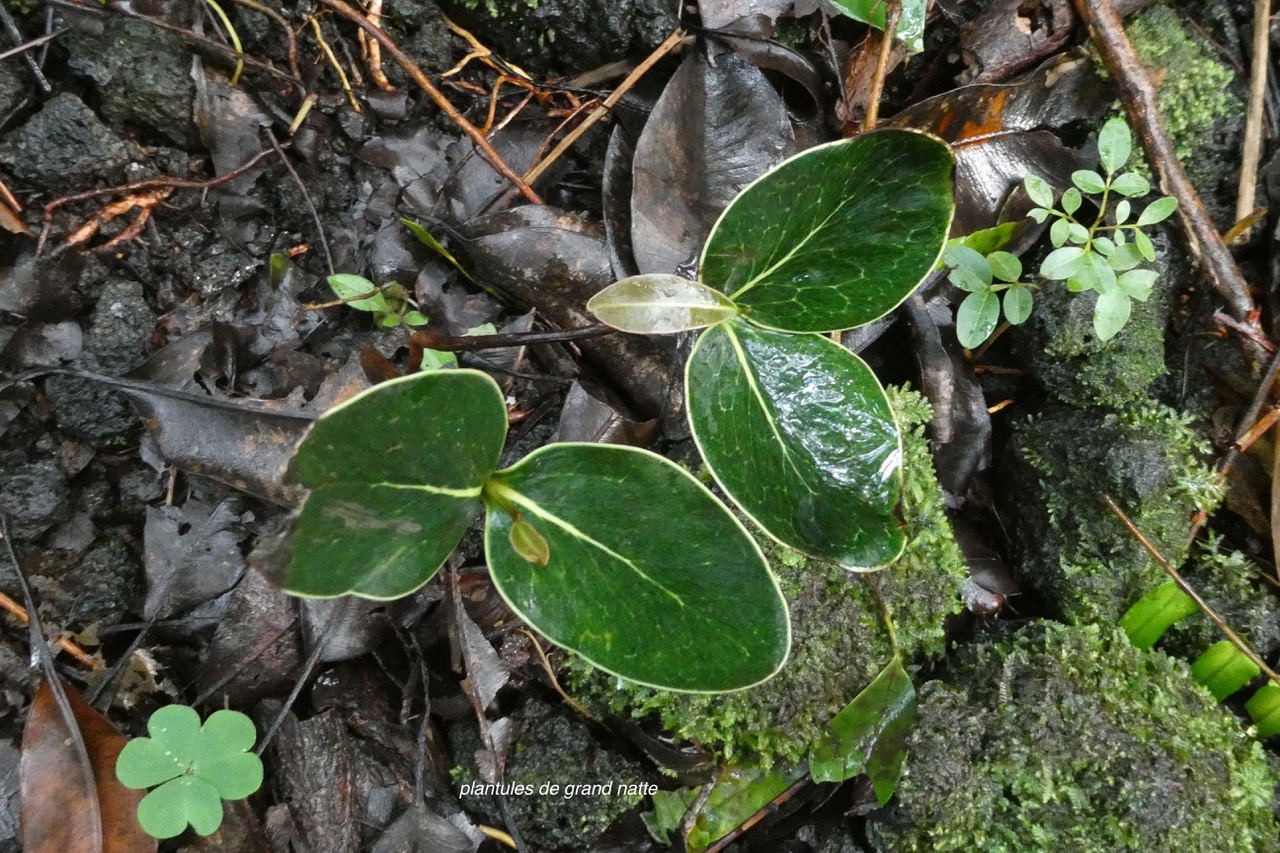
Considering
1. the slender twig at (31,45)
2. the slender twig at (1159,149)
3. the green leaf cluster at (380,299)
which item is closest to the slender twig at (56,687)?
the green leaf cluster at (380,299)

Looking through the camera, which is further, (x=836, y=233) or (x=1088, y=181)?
(x=1088, y=181)

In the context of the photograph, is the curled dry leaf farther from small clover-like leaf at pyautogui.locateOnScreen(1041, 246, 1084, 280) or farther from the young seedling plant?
small clover-like leaf at pyautogui.locateOnScreen(1041, 246, 1084, 280)

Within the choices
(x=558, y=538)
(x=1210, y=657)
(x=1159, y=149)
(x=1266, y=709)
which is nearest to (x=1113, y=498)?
(x=1210, y=657)

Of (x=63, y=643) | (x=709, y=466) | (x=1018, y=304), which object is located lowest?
(x=63, y=643)

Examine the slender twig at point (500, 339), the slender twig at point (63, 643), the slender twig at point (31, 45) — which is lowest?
the slender twig at point (63, 643)

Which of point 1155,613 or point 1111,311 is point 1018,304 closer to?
point 1111,311

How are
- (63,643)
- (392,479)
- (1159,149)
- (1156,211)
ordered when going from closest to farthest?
(392,479) → (63,643) → (1156,211) → (1159,149)

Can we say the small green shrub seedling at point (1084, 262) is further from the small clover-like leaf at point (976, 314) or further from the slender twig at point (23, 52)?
the slender twig at point (23, 52)
